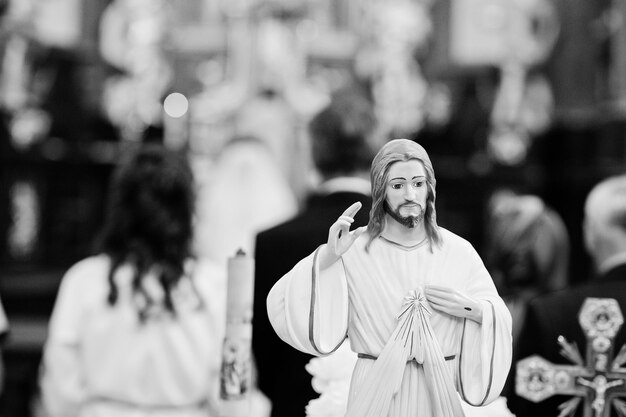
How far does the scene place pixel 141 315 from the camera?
317 centimetres

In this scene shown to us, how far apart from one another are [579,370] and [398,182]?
943 mm

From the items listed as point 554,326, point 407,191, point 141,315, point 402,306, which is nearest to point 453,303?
point 402,306

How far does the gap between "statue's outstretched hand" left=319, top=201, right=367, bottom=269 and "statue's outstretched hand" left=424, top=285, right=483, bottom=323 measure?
18 cm

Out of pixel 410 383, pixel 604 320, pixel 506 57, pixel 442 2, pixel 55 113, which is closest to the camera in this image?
pixel 410 383

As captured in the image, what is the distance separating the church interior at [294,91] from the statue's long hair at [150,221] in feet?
15.4

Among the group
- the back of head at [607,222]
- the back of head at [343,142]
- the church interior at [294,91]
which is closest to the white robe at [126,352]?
the back of head at [343,142]

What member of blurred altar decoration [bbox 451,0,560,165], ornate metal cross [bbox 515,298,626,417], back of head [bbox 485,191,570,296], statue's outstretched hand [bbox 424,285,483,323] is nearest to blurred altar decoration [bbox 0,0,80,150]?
blurred altar decoration [bbox 451,0,560,165]

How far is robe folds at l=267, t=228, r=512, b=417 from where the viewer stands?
182 centimetres

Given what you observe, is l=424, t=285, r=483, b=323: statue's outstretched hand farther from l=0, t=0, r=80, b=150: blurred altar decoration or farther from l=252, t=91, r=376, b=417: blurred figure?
l=0, t=0, r=80, b=150: blurred altar decoration

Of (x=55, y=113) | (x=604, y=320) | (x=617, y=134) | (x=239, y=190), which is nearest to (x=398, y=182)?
(x=604, y=320)

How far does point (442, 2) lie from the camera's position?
36.7 feet

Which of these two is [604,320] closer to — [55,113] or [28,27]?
[28,27]

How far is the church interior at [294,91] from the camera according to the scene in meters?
8.77

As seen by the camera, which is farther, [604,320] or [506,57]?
[506,57]
